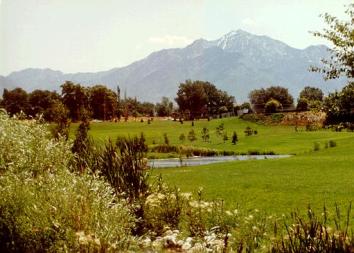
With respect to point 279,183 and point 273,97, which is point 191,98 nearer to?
point 273,97

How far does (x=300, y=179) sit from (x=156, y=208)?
11.5 m

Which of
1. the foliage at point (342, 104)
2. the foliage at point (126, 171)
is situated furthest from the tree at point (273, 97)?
the foliage at point (342, 104)

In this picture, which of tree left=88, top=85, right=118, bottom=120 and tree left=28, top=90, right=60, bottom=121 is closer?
tree left=88, top=85, right=118, bottom=120

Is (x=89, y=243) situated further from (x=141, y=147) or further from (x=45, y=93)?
(x=45, y=93)

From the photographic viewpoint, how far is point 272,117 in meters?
94.4

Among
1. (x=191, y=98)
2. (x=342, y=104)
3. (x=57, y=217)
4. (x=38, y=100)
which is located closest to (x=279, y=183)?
(x=342, y=104)

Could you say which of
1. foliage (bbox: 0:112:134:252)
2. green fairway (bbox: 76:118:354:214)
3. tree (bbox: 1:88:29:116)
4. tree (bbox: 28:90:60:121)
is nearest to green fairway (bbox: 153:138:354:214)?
green fairway (bbox: 76:118:354:214)

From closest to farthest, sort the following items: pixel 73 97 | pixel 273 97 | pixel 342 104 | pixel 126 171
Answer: pixel 342 104, pixel 126 171, pixel 73 97, pixel 273 97

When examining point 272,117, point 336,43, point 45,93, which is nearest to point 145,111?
point 45,93

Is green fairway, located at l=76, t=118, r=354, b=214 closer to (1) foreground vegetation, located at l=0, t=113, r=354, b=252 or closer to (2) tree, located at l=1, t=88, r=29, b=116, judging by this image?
(1) foreground vegetation, located at l=0, t=113, r=354, b=252

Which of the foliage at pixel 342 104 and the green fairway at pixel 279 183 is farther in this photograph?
the green fairway at pixel 279 183

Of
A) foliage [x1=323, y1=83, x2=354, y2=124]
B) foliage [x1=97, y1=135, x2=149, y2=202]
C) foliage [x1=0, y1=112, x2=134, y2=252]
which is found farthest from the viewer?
foliage [x1=97, y1=135, x2=149, y2=202]

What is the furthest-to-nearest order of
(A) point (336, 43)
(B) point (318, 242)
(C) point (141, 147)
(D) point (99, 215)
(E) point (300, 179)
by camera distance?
(E) point (300, 179) < (C) point (141, 147) < (A) point (336, 43) < (D) point (99, 215) < (B) point (318, 242)

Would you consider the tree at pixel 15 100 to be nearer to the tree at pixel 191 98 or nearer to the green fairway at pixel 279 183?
the tree at pixel 191 98
